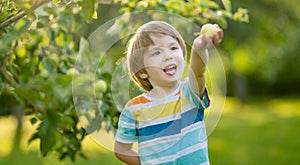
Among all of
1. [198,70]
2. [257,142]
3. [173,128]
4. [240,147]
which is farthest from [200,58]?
[257,142]

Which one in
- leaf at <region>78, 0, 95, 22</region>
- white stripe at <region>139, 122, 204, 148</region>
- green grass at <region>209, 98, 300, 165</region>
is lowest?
green grass at <region>209, 98, 300, 165</region>

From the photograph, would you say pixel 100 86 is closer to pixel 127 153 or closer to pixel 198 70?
pixel 127 153

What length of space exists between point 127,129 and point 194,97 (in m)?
0.24

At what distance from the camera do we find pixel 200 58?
160 cm

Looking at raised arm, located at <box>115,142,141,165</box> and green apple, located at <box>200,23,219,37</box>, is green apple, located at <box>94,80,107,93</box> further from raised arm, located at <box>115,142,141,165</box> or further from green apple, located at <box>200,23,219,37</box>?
green apple, located at <box>200,23,219,37</box>

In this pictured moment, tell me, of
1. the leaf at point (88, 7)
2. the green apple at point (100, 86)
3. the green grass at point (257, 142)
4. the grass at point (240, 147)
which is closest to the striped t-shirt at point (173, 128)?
the leaf at point (88, 7)

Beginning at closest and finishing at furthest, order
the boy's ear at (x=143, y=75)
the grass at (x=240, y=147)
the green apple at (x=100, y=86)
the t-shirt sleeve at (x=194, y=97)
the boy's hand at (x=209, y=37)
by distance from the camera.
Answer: the boy's hand at (x=209, y=37)
the t-shirt sleeve at (x=194, y=97)
the boy's ear at (x=143, y=75)
the green apple at (x=100, y=86)
the grass at (x=240, y=147)

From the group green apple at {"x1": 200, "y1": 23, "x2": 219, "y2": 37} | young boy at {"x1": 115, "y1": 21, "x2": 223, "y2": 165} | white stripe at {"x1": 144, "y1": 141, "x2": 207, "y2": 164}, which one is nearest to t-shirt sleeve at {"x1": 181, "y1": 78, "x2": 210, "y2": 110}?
young boy at {"x1": 115, "y1": 21, "x2": 223, "y2": 165}

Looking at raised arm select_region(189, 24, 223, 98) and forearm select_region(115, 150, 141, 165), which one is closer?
raised arm select_region(189, 24, 223, 98)


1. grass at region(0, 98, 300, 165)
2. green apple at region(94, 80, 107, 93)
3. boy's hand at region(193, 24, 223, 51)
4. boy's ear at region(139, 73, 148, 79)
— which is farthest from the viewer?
grass at region(0, 98, 300, 165)

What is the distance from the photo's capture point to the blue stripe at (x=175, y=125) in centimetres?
177

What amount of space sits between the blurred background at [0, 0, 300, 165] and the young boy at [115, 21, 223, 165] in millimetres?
184

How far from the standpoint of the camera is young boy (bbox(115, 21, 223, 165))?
5.74ft

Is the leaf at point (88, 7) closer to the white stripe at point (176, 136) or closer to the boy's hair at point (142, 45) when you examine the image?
the boy's hair at point (142, 45)
